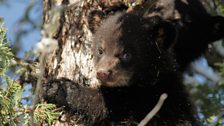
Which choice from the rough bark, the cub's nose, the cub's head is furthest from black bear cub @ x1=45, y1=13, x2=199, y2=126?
the cub's nose

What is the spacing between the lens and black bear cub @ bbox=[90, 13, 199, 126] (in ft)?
17.7

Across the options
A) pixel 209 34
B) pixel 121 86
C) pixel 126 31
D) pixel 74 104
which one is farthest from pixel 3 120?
pixel 209 34

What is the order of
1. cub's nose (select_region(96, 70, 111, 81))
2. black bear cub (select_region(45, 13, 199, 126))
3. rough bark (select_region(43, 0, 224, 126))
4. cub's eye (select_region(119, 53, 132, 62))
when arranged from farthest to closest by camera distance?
cub's eye (select_region(119, 53, 132, 62))
black bear cub (select_region(45, 13, 199, 126))
rough bark (select_region(43, 0, 224, 126))
cub's nose (select_region(96, 70, 111, 81))

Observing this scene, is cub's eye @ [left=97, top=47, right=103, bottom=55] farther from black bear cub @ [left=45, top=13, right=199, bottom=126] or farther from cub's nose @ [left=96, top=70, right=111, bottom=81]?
cub's nose @ [left=96, top=70, right=111, bottom=81]

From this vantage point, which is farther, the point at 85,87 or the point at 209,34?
the point at 209,34

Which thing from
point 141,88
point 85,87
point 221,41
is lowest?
point 221,41

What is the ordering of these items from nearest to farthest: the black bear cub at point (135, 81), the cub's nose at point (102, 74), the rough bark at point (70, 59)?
Result: 1. the cub's nose at point (102, 74)
2. the rough bark at point (70, 59)
3. the black bear cub at point (135, 81)

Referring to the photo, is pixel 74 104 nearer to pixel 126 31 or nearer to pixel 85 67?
pixel 85 67

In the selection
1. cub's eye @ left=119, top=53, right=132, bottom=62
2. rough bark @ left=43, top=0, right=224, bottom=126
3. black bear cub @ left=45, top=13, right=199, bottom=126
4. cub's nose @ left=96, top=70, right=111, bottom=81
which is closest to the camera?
cub's nose @ left=96, top=70, right=111, bottom=81

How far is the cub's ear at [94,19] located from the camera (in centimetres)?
546

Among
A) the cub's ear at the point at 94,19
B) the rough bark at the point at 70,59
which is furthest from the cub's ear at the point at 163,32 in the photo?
the rough bark at the point at 70,59

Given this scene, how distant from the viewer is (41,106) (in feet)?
14.3

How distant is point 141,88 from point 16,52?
156 centimetres

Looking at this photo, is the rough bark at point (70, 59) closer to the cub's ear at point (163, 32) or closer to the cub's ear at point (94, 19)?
the cub's ear at point (94, 19)
